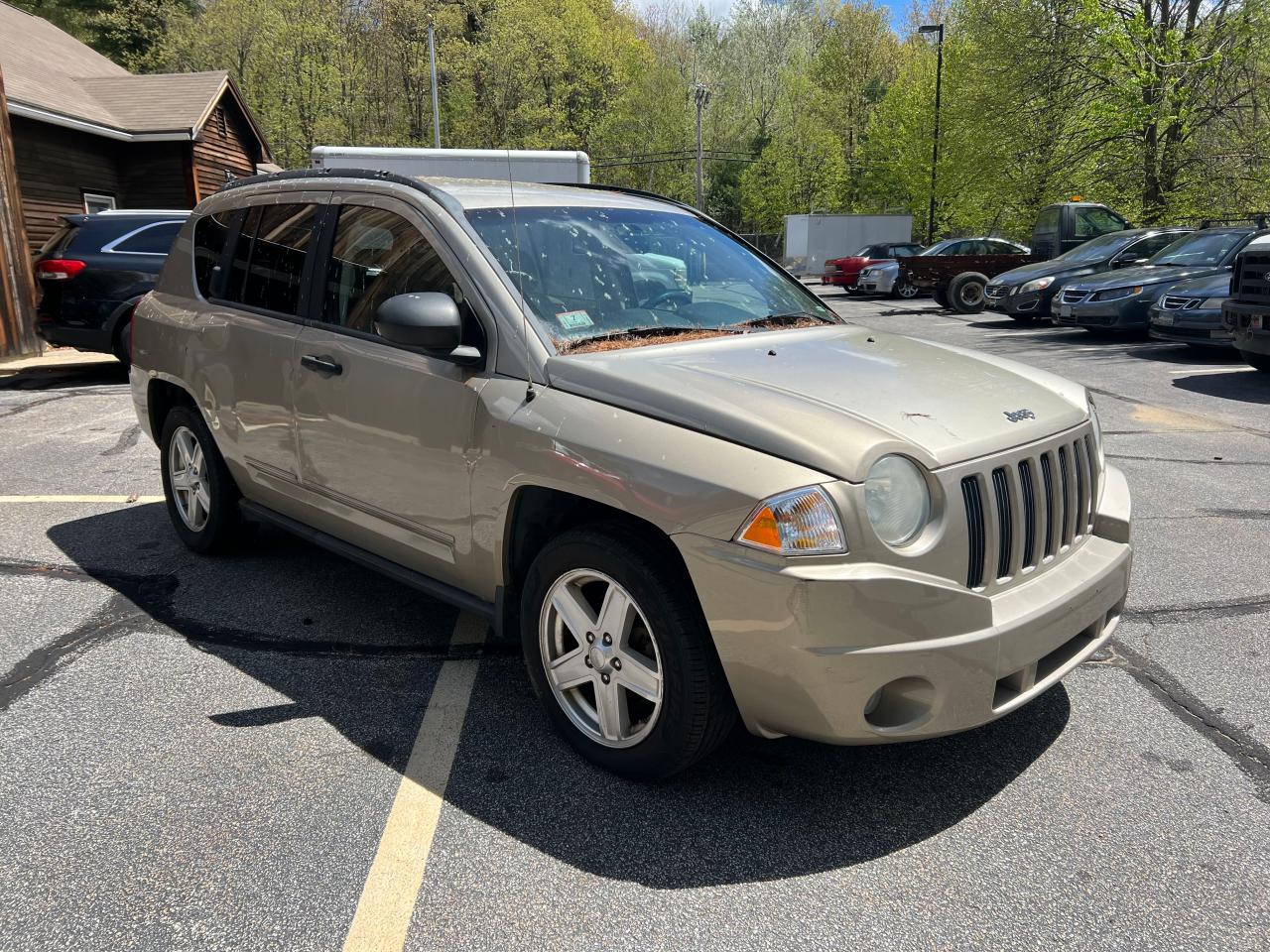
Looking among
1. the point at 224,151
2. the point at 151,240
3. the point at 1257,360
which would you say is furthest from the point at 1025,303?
the point at 224,151

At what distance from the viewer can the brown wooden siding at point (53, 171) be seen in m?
16.8

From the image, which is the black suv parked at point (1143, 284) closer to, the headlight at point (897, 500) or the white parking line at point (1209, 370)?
the white parking line at point (1209, 370)

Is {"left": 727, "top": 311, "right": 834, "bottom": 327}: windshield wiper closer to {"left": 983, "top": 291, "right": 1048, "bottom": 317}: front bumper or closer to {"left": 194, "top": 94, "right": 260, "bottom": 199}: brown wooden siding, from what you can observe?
{"left": 983, "top": 291, "right": 1048, "bottom": 317}: front bumper

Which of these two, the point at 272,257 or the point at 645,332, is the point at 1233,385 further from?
the point at 272,257

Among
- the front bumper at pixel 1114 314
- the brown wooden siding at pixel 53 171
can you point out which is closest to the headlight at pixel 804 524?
the front bumper at pixel 1114 314

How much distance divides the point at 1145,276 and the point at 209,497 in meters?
13.7

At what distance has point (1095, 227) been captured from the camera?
20219mm

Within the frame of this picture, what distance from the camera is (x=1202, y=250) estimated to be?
553 inches

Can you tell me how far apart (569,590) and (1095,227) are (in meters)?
20.5

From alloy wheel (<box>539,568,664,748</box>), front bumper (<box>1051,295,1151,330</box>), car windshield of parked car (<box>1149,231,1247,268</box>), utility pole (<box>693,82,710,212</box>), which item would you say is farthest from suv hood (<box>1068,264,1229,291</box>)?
utility pole (<box>693,82,710,212</box>)

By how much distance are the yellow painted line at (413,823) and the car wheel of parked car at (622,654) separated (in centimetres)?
41

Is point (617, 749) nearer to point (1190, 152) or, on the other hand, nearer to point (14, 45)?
point (14, 45)

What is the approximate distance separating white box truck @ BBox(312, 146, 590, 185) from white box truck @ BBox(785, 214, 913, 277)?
34.0 meters

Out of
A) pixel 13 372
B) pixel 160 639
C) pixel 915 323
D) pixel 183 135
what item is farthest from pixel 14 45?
pixel 160 639
